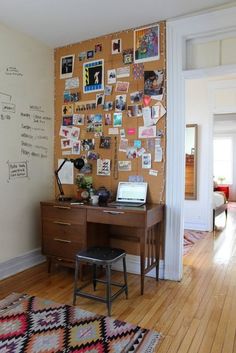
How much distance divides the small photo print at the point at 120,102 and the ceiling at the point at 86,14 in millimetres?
704

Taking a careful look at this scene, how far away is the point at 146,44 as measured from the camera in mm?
3051

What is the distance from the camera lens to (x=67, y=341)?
1.98 metres

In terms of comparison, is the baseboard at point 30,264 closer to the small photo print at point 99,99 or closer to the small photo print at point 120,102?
the small photo print at point 120,102

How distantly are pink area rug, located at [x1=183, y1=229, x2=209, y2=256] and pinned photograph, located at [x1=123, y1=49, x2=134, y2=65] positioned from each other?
2457 millimetres

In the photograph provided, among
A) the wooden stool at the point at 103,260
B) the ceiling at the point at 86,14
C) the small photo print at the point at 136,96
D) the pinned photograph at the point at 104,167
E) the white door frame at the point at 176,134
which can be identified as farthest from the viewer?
the pinned photograph at the point at 104,167

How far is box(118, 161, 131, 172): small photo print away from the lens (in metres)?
3.20

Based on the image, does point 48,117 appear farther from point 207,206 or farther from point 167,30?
point 207,206

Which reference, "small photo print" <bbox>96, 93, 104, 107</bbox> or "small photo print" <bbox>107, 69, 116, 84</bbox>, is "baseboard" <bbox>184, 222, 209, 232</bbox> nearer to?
"small photo print" <bbox>96, 93, 104, 107</bbox>

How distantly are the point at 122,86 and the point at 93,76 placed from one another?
406 millimetres

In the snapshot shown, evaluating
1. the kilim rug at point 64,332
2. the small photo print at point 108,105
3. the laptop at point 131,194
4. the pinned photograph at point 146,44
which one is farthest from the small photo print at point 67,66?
the kilim rug at point 64,332

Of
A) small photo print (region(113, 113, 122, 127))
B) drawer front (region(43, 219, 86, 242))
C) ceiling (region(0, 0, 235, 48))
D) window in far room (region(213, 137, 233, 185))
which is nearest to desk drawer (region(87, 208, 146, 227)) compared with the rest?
drawer front (region(43, 219, 86, 242))

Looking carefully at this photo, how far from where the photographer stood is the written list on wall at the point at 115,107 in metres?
3.04

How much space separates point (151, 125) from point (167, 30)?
939mm

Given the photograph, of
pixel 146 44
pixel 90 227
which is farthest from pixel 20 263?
pixel 146 44
